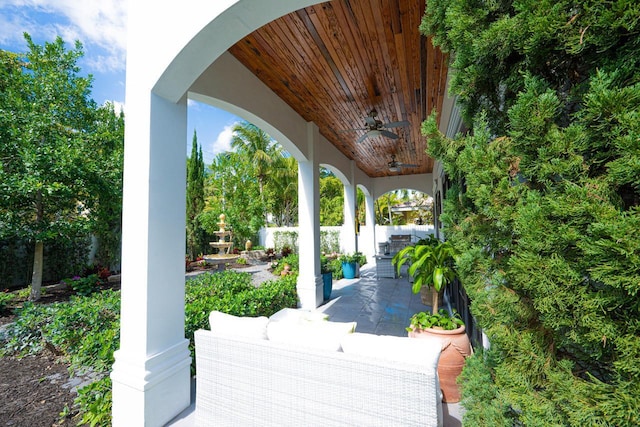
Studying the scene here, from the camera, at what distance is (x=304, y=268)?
5.46 meters

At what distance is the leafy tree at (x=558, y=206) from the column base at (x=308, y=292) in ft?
14.0

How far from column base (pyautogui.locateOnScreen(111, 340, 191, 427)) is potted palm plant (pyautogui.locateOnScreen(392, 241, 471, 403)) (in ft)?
7.47

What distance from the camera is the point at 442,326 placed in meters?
2.72

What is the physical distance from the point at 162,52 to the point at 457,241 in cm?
255

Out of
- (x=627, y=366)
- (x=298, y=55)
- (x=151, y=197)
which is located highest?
(x=298, y=55)

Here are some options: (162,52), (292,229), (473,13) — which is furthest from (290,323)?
(292,229)

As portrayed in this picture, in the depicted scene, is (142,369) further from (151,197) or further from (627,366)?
(627,366)

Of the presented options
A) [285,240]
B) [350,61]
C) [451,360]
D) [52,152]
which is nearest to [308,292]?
[451,360]

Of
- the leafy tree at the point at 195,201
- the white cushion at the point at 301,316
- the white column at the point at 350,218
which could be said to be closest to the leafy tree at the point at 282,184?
the leafy tree at the point at 195,201

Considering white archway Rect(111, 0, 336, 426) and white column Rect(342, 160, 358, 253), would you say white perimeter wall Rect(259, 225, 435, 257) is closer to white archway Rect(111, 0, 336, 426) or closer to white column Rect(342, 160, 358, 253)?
white column Rect(342, 160, 358, 253)

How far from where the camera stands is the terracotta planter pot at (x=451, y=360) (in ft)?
8.17

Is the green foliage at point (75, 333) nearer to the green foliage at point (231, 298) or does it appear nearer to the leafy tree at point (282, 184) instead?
the green foliage at point (231, 298)

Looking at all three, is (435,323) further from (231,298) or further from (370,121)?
(370,121)

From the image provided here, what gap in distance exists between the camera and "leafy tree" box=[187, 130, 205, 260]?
39.7ft
